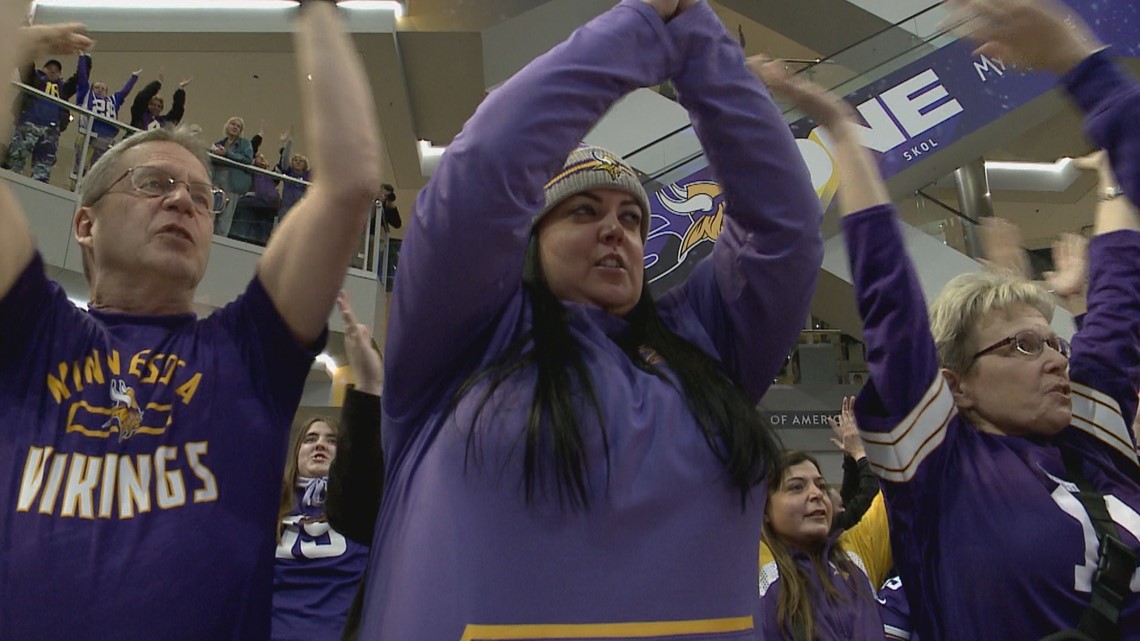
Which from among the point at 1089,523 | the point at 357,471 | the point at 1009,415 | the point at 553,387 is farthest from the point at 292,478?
the point at 1089,523

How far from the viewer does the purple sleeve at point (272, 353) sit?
135 cm

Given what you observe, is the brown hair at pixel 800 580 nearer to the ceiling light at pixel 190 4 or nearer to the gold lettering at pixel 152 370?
the gold lettering at pixel 152 370

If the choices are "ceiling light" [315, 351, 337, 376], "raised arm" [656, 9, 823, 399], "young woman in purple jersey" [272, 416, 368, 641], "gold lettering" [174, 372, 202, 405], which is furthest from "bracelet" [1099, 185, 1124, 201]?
"ceiling light" [315, 351, 337, 376]

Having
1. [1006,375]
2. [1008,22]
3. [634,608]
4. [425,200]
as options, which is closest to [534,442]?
[634,608]

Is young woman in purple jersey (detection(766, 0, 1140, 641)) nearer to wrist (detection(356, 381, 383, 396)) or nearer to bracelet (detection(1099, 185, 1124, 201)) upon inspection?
bracelet (detection(1099, 185, 1124, 201))

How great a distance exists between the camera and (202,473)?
1256 millimetres

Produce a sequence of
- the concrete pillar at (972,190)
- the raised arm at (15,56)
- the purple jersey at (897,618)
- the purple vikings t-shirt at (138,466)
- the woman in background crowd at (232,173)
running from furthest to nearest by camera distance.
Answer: the concrete pillar at (972,190), the woman in background crowd at (232,173), the purple jersey at (897,618), the purple vikings t-shirt at (138,466), the raised arm at (15,56)

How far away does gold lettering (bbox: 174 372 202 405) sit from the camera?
1.30m

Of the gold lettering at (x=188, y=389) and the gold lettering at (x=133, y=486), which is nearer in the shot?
the gold lettering at (x=133, y=486)

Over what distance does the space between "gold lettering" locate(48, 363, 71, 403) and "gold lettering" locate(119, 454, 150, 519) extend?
0.14 m

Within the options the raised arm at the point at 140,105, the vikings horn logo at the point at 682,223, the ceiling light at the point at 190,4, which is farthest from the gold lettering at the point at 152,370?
the ceiling light at the point at 190,4

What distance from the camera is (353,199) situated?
4.14ft

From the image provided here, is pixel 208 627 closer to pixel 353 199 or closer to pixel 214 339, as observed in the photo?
pixel 214 339

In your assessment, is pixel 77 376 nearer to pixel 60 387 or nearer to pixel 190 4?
pixel 60 387
